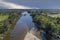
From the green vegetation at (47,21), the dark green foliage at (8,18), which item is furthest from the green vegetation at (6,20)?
the green vegetation at (47,21)

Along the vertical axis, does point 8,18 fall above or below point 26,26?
above

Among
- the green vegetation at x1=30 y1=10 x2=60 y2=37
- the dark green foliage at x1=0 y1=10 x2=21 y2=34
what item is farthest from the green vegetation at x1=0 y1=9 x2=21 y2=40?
the green vegetation at x1=30 y1=10 x2=60 y2=37

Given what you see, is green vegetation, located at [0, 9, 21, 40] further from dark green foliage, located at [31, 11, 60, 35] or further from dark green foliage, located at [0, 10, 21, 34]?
dark green foliage, located at [31, 11, 60, 35]

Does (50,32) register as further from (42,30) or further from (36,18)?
(36,18)

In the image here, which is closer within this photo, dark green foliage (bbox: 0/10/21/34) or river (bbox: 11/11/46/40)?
dark green foliage (bbox: 0/10/21/34)

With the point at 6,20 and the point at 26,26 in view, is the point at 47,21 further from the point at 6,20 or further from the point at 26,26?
the point at 6,20

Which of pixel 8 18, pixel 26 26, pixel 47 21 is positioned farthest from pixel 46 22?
pixel 8 18

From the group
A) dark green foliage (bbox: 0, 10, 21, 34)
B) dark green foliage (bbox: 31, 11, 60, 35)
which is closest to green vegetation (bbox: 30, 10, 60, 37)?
dark green foliage (bbox: 31, 11, 60, 35)

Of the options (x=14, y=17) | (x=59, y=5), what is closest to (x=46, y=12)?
(x=59, y=5)
